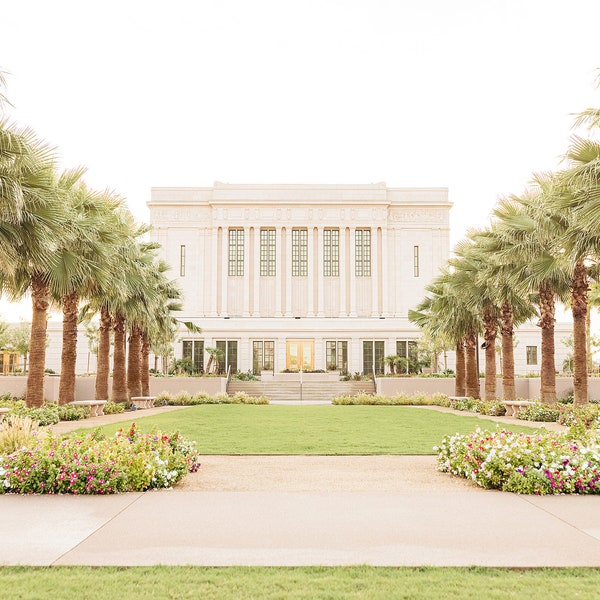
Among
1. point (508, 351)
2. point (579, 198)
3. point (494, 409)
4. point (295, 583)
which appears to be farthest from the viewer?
point (508, 351)

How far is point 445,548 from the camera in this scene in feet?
17.5

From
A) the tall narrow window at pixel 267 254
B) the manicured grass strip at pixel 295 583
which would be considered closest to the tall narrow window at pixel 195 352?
the tall narrow window at pixel 267 254

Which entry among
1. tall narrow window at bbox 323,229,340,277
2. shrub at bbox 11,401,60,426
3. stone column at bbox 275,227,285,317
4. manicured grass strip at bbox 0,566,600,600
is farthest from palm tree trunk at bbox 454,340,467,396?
tall narrow window at bbox 323,229,340,277

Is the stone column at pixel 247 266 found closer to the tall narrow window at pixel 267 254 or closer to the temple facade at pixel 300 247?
the temple facade at pixel 300 247

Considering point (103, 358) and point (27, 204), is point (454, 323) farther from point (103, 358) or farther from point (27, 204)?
point (27, 204)

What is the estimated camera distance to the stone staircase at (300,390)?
37375 millimetres

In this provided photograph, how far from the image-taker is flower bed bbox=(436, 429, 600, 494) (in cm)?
797

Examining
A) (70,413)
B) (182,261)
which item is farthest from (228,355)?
(70,413)

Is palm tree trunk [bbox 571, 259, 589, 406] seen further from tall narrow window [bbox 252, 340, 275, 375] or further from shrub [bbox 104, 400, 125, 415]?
tall narrow window [bbox 252, 340, 275, 375]

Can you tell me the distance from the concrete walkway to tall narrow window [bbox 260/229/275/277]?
178ft

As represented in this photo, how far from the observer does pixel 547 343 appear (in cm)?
2164

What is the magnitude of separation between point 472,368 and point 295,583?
1052 inches

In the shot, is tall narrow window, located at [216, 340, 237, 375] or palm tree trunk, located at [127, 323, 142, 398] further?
tall narrow window, located at [216, 340, 237, 375]

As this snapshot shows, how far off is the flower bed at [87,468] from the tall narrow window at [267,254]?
53258 millimetres
